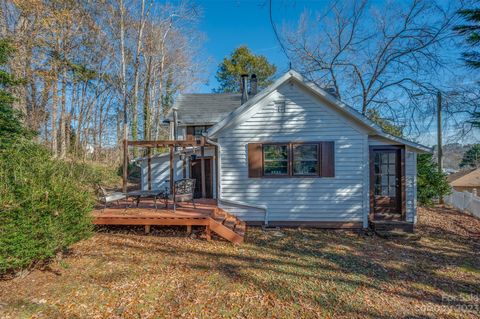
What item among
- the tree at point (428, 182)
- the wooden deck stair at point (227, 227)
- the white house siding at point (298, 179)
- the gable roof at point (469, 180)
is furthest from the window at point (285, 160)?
the gable roof at point (469, 180)

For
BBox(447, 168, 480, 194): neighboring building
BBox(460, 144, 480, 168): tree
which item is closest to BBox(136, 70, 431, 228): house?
BBox(460, 144, 480, 168): tree

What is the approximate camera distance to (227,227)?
677cm

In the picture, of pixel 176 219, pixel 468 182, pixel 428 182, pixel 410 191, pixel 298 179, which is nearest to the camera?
pixel 176 219

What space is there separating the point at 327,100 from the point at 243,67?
2335 centimetres

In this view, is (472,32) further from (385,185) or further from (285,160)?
(285,160)

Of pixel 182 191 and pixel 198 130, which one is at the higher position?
pixel 198 130

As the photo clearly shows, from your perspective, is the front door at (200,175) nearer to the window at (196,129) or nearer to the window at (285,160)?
the window at (196,129)

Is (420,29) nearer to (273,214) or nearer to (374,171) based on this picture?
(374,171)

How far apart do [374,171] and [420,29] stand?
9099 mm

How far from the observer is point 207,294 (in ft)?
13.3

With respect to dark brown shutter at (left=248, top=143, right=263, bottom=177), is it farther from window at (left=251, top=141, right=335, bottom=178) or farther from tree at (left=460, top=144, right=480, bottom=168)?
tree at (left=460, top=144, right=480, bottom=168)

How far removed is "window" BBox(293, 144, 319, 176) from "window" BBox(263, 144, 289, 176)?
12.8 inches

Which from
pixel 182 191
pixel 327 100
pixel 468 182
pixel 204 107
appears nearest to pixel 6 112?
pixel 182 191

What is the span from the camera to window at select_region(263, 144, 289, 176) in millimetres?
7875
